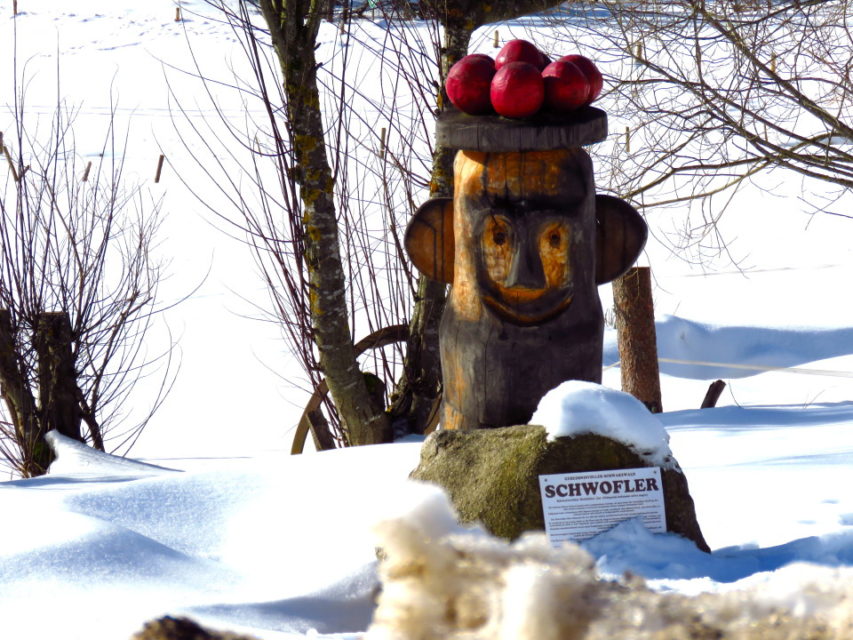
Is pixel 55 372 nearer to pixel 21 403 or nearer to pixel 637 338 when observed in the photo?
pixel 21 403

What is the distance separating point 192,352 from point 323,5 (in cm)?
599

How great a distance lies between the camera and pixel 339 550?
106 inches

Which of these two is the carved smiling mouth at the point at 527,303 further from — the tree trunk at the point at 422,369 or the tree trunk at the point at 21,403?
the tree trunk at the point at 21,403

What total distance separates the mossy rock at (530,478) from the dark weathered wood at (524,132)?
2.88 feet

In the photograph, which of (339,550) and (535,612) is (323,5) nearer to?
(339,550)

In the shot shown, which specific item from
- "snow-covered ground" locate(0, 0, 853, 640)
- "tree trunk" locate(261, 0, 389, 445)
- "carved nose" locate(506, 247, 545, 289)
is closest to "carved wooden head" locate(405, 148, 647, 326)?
"carved nose" locate(506, 247, 545, 289)

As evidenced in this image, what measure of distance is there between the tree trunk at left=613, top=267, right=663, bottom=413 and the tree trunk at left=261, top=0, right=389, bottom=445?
1.93 m

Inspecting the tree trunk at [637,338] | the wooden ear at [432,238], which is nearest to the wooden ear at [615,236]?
the wooden ear at [432,238]

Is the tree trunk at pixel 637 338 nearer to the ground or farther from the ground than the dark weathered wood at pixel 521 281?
nearer to the ground

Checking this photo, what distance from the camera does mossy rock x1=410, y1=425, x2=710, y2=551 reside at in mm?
2559

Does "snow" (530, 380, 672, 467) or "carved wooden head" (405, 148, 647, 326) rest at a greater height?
"carved wooden head" (405, 148, 647, 326)

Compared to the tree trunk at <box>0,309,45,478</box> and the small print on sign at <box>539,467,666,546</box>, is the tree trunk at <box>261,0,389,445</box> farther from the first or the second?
the small print on sign at <box>539,467,666,546</box>

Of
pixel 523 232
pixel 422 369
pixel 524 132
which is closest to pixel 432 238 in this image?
pixel 523 232

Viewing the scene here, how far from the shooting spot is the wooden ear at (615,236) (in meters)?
3.22
